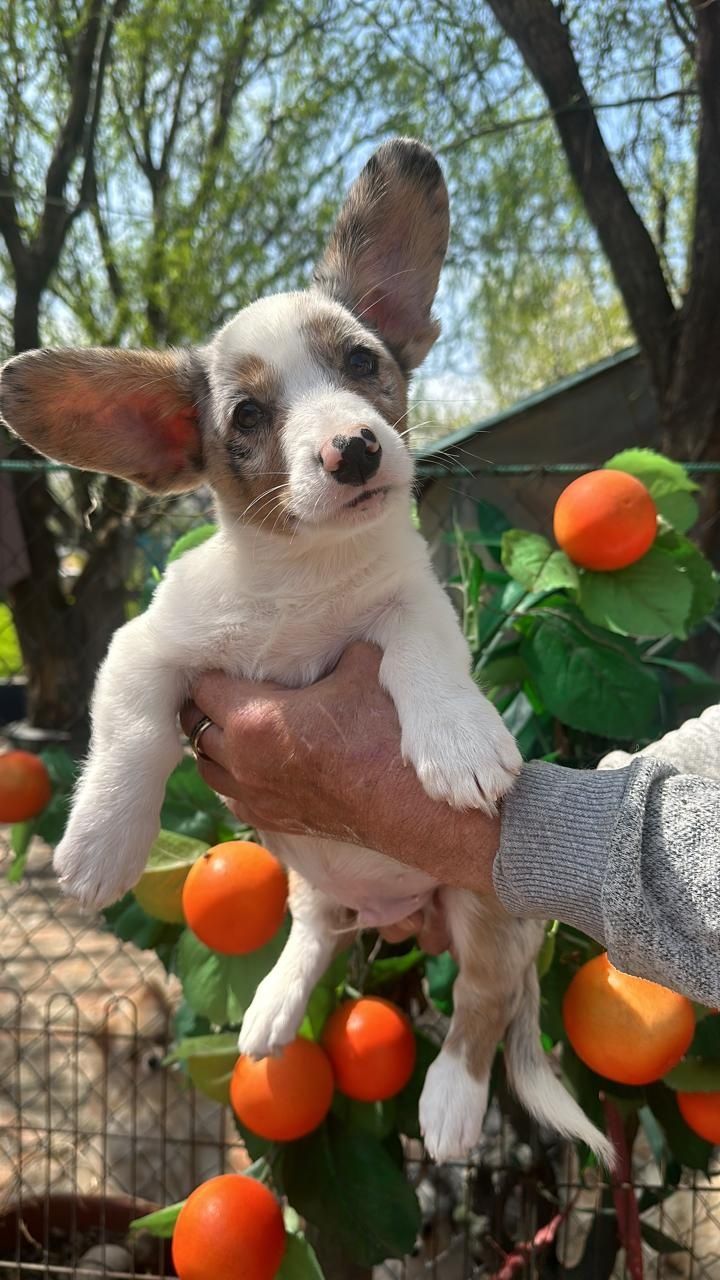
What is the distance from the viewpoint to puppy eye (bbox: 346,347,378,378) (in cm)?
191

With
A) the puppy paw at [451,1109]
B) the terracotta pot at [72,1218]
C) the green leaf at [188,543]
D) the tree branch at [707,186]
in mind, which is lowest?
the terracotta pot at [72,1218]

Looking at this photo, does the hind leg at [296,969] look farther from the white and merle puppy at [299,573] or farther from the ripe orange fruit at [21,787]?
the ripe orange fruit at [21,787]

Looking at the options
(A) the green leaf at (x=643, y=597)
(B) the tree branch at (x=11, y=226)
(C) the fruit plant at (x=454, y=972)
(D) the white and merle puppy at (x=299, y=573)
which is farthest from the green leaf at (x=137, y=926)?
(B) the tree branch at (x=11, y=226)

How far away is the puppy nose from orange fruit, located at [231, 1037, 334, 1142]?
116 centimetres

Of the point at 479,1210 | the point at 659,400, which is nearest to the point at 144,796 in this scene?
the point at 479,1210

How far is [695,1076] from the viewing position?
5.66 ft

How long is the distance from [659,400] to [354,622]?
2.19 meters

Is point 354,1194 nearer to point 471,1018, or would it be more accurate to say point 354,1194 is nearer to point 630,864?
point 471,1018

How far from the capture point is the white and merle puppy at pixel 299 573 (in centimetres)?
163

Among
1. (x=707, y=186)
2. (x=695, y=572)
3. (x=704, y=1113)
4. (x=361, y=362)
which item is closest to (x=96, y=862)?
(x=361, y=362)

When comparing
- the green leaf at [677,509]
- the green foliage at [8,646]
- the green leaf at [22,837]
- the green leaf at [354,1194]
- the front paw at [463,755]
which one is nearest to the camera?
the front paw at [463,755]

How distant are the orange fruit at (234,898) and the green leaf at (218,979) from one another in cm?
8

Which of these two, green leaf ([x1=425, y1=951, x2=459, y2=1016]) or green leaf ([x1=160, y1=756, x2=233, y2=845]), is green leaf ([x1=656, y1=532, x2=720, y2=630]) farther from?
green leaf ([x1=160, y1=756, x2=233, y2=845])

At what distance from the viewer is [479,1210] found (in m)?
2.53
